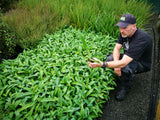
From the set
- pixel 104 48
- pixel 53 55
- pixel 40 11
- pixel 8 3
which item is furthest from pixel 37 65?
pixel 8 3

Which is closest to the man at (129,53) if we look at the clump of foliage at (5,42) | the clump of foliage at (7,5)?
the clump of foliage at (5,42)

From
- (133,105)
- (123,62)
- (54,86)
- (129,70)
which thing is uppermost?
(123,62)

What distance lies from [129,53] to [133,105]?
0.90 meters

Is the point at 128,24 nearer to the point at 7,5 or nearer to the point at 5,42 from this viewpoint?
the point at 5,42

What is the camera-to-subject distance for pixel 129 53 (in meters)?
1.92

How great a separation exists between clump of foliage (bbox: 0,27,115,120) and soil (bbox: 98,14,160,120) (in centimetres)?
19

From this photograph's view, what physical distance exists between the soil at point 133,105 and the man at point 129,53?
12 cm

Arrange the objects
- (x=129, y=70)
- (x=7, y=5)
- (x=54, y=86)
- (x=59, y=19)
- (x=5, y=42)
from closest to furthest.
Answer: (x=54, y=86)
(x=129, y=70)
(x=5, y=42)
(x=59, y=19)
(x=7, y=5)

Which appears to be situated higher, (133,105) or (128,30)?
(128,30)

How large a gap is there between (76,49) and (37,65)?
879mm

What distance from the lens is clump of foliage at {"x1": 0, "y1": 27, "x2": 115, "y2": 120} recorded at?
170 cm

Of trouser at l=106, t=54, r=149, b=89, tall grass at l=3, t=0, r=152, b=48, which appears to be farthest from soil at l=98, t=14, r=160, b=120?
tall grass at l=3, t=0, r=152, b=48

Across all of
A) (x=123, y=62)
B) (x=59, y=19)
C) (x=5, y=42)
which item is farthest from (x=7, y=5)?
(x=123, y=62)

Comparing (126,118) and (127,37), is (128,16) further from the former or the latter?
(126,118)
